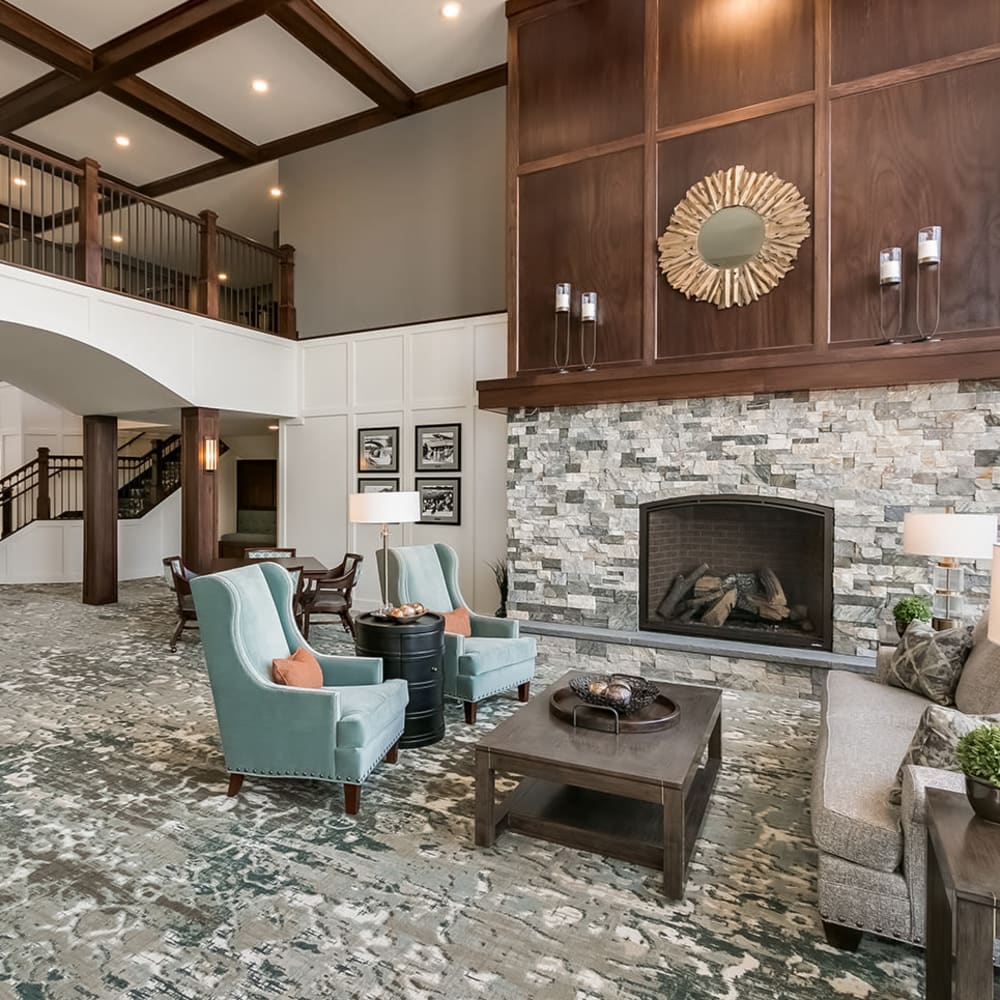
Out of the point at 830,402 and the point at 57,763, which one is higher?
the point at 830,402

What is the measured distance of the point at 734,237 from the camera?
16.4 ft

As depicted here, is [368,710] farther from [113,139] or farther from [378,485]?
[113,139]

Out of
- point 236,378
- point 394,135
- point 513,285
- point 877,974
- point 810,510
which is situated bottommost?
point 877,974

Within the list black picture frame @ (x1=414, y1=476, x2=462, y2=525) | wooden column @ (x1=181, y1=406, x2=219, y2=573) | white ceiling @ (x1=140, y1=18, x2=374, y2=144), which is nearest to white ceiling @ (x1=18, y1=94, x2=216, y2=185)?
white ceiling @ (x1=140, y1=18, x2=374, y2=144)

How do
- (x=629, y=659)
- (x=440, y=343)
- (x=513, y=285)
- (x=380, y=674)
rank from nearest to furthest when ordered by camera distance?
1. (x=380, y=674)
2. (x=629, y=659)
3. (x=513, y=285)
4. (x=440, y=343)

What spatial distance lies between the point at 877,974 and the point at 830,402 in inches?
146

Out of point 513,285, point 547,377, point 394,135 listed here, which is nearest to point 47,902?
point 547,377

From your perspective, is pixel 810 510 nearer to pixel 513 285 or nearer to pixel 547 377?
pixel 547 377

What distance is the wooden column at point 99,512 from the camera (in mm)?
8602

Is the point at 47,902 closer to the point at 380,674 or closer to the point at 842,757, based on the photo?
the point at 380,674

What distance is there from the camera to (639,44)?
17.7 feet

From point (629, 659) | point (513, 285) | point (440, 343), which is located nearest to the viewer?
point (629, 659)

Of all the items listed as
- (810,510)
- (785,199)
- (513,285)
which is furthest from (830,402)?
(513,285)

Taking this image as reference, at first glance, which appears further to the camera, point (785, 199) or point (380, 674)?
point (785, 199)
